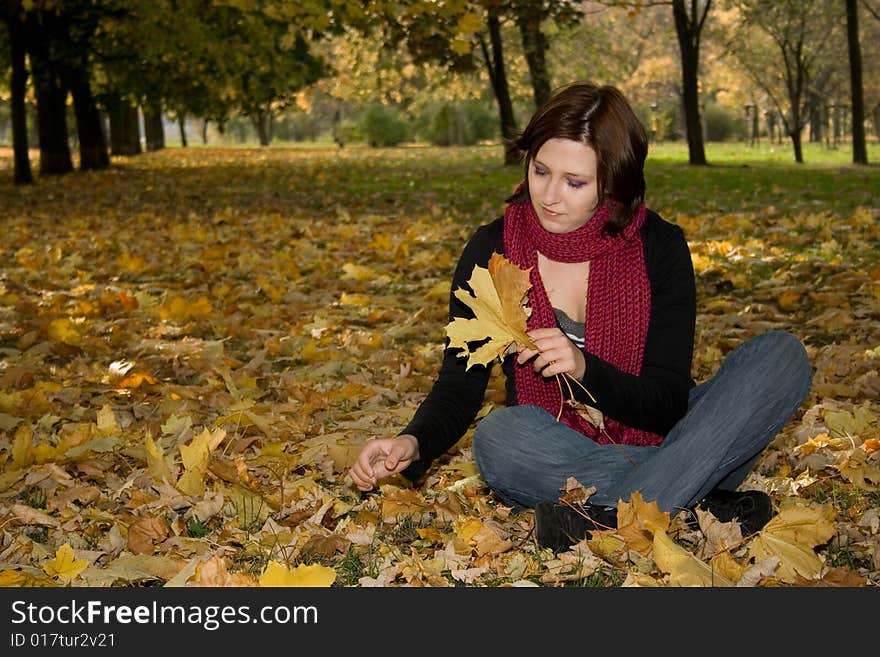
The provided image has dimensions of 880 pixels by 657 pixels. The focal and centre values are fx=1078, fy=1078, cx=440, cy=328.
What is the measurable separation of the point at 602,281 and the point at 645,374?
0.90 ft

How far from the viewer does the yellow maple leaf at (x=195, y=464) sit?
3143 millimetres

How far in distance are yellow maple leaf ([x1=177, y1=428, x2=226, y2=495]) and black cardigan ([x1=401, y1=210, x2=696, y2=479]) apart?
2.32 ft

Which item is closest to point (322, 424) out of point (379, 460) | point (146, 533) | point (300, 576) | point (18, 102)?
point (146, 533)

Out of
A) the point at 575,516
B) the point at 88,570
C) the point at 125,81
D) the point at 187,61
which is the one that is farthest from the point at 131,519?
the point at 125,81

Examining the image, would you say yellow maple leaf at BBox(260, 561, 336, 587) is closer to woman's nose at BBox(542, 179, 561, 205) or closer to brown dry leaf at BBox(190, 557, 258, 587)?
brown dry leaf at BBox(190, 557, 258, 587)

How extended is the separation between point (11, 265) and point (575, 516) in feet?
21.9

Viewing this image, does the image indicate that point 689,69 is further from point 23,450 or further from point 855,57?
point 23,450

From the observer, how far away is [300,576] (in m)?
2.28

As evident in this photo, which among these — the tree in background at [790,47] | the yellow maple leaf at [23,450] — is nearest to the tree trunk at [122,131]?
the tree in background at [790,47]

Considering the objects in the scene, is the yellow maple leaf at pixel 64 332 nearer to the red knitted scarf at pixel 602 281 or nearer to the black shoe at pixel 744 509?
the red knitted scarf at pixel 602 281

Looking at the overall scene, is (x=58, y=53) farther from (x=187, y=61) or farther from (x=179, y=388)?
(x=179, y=388)

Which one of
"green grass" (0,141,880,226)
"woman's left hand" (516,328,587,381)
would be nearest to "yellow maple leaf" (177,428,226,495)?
"woman's left hand" (516,328,587,381)

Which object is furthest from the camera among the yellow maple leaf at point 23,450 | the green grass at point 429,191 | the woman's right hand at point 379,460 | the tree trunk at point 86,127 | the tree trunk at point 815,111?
the tree trunk at point 815,111

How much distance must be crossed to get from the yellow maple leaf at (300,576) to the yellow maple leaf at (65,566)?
54cm
